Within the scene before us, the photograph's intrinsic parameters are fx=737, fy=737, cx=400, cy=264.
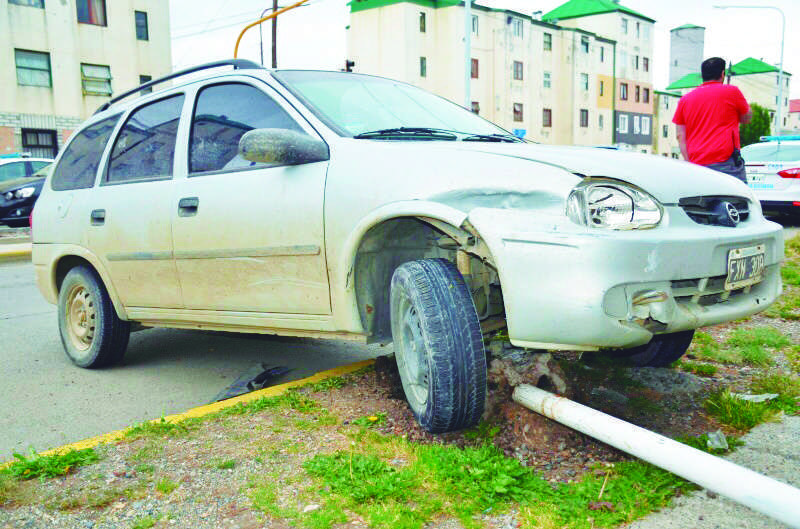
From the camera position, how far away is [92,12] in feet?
95.2

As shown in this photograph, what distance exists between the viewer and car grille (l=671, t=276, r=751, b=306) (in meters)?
2.76

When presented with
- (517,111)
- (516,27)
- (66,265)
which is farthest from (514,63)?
(66,265)

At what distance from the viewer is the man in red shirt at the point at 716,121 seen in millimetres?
5973

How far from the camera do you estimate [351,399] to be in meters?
3.73

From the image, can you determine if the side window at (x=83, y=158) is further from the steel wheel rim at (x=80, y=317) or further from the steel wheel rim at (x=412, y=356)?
A: the steel wheel rim at (x=412, y=356)

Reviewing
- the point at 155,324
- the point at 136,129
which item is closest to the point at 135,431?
the point at 155,324

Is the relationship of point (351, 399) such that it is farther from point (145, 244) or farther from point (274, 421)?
point (145, 244)

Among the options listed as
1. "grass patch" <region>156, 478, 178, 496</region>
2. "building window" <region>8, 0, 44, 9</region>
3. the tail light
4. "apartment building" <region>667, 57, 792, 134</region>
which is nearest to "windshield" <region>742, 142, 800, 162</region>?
the tail light

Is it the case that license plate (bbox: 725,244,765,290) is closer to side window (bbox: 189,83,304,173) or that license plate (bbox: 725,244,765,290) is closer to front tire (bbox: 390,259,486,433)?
front tire (bbox: 390,259,486,433)

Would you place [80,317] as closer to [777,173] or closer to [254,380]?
[254,380]

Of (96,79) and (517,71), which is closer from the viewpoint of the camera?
(96,79)

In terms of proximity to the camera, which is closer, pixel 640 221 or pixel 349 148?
pixel 640 221

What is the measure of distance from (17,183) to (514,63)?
38644 mm

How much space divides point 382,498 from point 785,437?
67.2 inches
